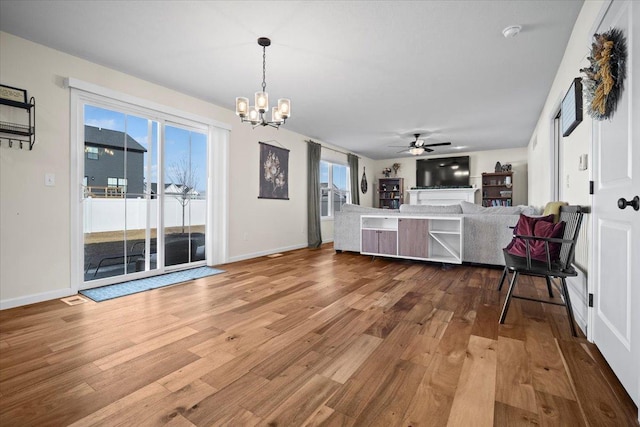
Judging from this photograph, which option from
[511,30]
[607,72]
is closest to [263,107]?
[511,30]

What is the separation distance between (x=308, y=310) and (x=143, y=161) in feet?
9.25

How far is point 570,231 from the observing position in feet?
7.34

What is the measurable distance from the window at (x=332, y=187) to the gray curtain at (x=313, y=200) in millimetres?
702

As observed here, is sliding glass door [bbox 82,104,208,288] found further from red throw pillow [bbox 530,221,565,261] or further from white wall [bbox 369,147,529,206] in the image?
white wall [bbox 369,147,529,206]

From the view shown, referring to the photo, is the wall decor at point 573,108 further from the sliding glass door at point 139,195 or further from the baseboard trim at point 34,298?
the baseboard trim at point 34,298

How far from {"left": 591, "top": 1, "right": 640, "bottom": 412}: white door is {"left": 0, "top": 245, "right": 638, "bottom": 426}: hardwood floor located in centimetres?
18

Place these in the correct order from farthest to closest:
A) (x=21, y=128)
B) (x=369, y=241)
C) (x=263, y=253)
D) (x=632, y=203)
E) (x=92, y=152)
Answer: (x=263, y=253), (x=369, y=241), (x=92, y=152), (x=21, y=128), (x=632, y=203)

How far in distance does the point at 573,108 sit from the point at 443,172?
6451mm

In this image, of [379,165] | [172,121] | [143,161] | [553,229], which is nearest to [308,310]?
[553,229]

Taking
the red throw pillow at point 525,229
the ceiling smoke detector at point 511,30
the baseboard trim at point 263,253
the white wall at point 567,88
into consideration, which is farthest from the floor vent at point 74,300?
the ceiling smoke detector at point 511,30

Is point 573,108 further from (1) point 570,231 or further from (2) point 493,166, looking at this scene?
(2) point 493,166

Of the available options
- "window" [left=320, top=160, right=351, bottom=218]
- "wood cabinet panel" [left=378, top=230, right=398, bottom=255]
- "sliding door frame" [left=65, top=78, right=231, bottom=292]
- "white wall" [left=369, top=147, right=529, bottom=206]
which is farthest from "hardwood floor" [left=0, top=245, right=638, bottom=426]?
"white wall" [left=369, top=147, right=529, bottom=206]

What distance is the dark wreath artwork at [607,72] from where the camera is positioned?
1.48m

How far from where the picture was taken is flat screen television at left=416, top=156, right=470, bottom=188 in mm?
8359
